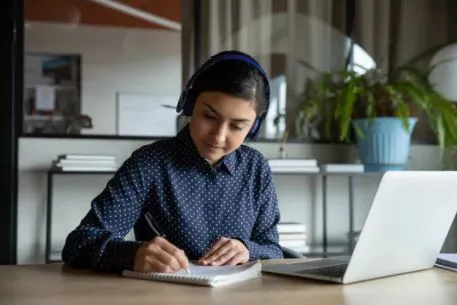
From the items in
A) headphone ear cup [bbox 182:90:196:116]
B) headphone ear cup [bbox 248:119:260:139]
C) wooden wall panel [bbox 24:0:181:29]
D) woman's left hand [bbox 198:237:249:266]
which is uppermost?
wooden wall panel [bbox 24:0:181:29]

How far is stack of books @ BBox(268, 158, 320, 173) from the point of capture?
3.16 m

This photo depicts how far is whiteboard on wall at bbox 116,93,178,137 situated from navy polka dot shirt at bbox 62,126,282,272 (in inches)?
65.8

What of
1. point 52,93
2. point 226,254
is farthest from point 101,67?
point 226,254

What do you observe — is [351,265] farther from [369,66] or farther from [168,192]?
[369,66]

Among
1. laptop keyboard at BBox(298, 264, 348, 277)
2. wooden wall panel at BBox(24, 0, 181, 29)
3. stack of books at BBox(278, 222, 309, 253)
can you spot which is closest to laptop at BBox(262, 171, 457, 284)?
laptop keyboard at BBox(298, 264, 348, 277)

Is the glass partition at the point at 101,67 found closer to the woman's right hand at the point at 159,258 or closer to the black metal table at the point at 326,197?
the black metal table at the point at 326,197

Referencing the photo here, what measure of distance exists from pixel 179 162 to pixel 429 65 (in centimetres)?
235

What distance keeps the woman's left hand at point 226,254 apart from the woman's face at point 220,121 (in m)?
0.24

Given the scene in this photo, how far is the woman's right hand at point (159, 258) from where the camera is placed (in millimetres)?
1187

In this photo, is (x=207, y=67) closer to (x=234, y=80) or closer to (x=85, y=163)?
(x=234, y=80)

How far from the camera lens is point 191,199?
1.58m

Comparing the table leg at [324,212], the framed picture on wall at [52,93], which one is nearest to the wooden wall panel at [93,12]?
the framed picture on wall at [52,93]

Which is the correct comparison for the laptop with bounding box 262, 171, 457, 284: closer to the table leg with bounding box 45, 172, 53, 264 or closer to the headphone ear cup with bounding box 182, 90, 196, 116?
the headphone ear cup with bounding box 182, 90, 196, 116

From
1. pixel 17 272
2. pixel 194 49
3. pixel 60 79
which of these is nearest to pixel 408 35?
pixel 194 49
